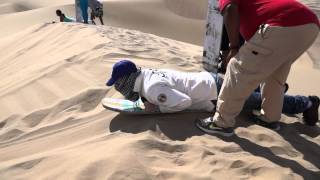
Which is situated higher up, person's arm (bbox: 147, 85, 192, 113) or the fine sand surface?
person's arm (bbox: 147, 85, 192, 113)

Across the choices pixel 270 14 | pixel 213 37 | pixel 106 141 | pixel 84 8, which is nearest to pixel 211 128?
pixel 106 141

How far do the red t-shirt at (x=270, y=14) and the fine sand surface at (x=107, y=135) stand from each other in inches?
38.8

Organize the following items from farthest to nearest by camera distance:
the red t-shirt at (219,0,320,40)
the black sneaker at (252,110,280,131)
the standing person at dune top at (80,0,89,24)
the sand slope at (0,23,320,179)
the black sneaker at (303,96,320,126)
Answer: the standing person at dune top at (80,0,89,24) < the black sneaker at (303,96,320,126) < the black sneaker at (252,110,280,131) < the red t-shirt at (219,0,320,40) < the sand slope at (0,23,320,179)

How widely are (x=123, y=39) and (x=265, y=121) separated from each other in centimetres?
410

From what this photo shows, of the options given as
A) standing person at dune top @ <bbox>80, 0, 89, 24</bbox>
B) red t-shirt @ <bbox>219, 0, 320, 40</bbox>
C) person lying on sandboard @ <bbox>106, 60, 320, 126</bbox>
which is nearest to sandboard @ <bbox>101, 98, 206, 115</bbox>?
person lying on sandboard @ <bbox>106, 60, 320, 126</bbox>

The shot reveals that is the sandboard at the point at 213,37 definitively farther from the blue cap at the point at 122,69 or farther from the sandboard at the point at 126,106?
the blue cap at the point at 122,69

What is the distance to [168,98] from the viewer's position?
4.32 metres

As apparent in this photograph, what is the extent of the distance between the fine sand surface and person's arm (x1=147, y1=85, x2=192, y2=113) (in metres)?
0.19

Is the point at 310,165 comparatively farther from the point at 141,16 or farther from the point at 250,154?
the point at 141,16

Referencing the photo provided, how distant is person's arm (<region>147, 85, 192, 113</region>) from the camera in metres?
4.31

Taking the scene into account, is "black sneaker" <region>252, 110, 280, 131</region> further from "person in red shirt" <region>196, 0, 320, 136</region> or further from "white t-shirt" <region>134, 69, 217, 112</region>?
"person in red shirt" <region>196, 0, 320, 136</region>

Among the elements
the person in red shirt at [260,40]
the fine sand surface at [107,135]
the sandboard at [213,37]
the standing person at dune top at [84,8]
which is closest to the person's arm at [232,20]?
the person in red shirt at [260,40]

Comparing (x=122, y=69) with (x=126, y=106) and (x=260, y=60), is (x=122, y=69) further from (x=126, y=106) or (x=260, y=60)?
(x=260, y=60)

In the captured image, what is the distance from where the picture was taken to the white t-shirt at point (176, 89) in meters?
4.32
